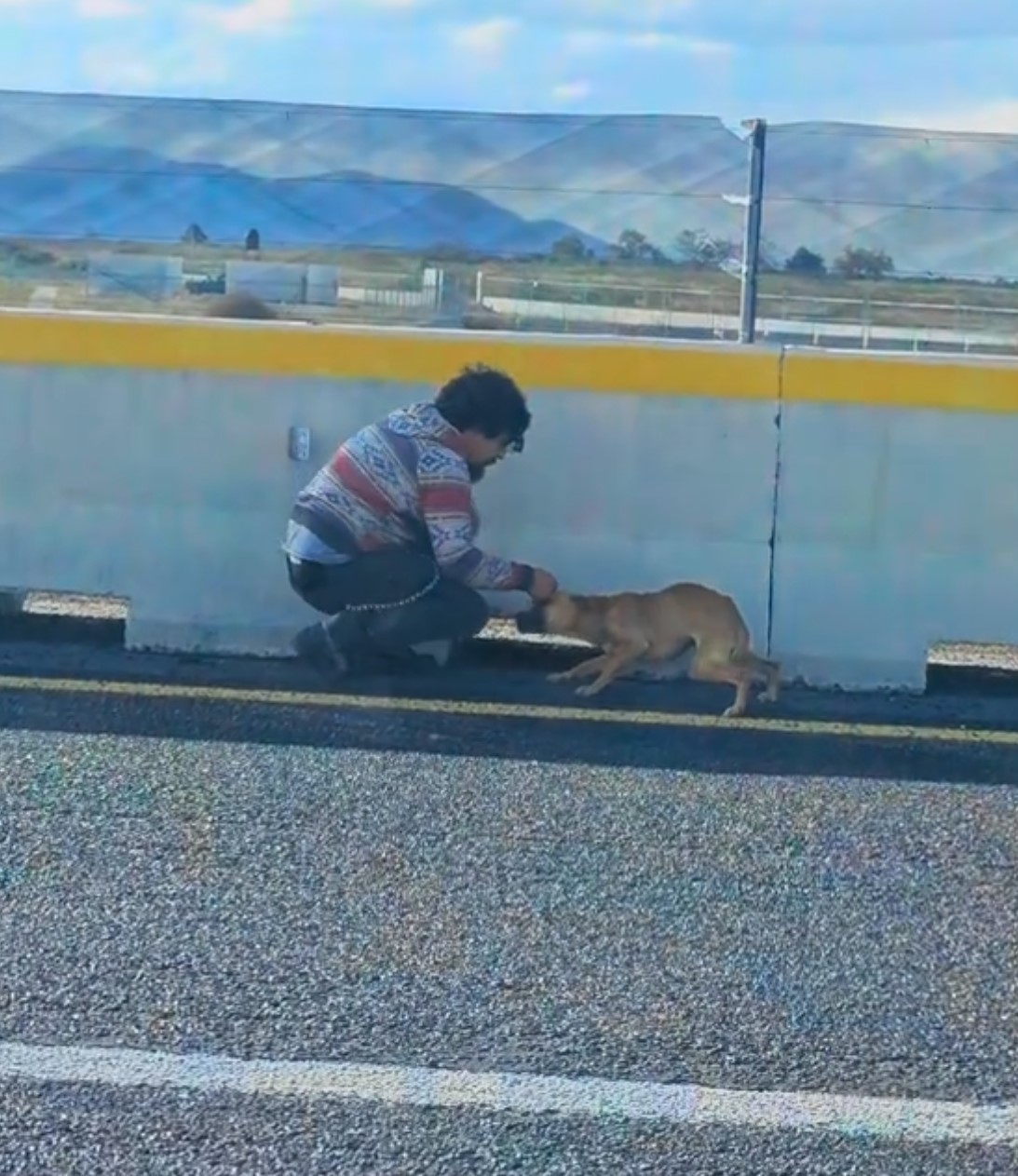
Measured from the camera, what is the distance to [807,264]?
9.79m

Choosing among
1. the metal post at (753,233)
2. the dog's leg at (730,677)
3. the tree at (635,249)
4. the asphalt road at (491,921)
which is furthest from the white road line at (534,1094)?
the tree at (635,249)

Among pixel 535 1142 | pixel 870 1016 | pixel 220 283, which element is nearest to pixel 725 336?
pixel 220 283

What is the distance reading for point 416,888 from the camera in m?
5.41

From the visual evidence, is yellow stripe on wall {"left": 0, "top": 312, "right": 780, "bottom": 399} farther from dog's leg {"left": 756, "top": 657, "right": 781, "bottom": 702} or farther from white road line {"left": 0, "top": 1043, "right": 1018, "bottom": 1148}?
white road line {"left": 0, "top": 1043, "right": 1018, "bottom": 1148}

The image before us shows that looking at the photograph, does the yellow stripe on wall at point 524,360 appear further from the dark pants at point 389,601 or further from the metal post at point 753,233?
the dark pants at point 389,601

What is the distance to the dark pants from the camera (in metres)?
7.63

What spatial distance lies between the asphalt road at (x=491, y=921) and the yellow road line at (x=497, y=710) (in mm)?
28

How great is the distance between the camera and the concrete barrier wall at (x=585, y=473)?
7.89 meters

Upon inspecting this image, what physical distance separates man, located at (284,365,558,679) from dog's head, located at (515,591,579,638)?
0.15 feet

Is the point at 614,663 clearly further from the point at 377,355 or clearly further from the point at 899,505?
the point at 377,355

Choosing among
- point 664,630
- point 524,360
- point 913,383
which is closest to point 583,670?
point 664,630

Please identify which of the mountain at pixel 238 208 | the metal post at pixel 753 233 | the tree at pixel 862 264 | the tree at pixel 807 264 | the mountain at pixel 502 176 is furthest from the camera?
the mountain at pixel 238 208

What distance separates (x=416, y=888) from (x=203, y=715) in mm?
1903

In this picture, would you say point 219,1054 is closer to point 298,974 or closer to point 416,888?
point 298,974
